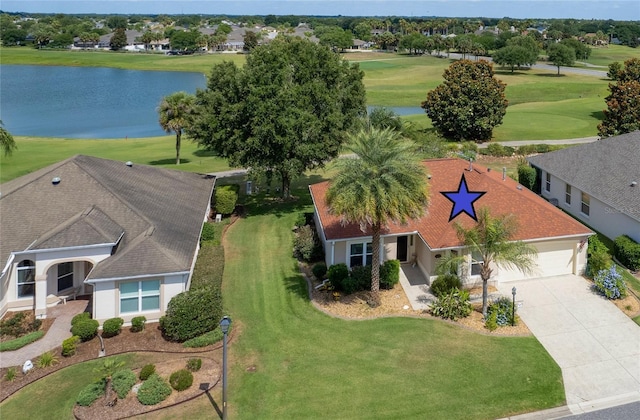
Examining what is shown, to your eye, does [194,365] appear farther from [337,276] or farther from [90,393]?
[337,276]

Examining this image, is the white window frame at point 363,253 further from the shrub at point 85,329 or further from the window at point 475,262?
the shrub at point 85,329

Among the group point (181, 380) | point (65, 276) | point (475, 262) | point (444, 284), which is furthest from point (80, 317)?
point (475, 262)

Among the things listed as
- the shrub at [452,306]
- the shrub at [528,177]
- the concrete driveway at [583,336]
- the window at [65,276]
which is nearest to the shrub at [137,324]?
the window at [65,276]

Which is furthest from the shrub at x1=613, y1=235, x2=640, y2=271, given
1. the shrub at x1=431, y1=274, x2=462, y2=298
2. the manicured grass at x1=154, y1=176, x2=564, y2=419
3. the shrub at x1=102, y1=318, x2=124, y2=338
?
the shrub at x1=102, y1=318, x2=124, y2=338

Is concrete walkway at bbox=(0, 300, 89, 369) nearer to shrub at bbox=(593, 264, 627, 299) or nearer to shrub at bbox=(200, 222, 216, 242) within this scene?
shrub at bbox=(200, 222, 216, 242)

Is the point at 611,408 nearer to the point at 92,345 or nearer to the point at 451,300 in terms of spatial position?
the point at 451,300

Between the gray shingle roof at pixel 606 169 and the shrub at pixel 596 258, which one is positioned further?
the gray shingle roof at pixel 606 169

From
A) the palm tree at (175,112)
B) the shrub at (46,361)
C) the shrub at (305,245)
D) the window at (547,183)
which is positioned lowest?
the shrub at (46,361)
